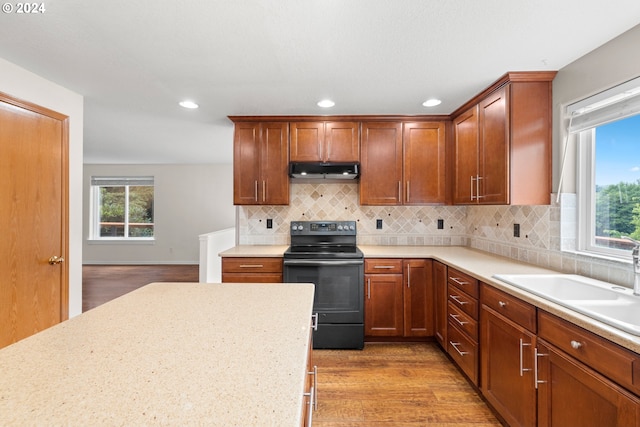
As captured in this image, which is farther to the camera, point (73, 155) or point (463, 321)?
point (73, 155)

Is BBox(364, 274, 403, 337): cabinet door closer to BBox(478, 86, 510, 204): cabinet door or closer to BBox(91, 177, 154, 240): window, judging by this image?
BBox(478, 86, 510, 204): cabinet door

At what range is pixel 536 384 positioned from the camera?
1.46 meters

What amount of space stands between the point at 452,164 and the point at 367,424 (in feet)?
8.00

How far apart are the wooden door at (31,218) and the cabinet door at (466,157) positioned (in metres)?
3.44

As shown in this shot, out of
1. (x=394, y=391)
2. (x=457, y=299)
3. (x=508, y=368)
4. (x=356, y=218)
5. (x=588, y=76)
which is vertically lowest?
(x=394, y=391)

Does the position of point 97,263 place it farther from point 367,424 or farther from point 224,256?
point 367,424

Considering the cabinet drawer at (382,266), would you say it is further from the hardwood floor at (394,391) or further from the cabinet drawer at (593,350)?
the cabinet drawer at (593,350)

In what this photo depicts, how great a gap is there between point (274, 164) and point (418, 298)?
1972mm

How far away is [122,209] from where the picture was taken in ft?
22.2

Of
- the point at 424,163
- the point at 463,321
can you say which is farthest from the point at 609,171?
the point at 424,163

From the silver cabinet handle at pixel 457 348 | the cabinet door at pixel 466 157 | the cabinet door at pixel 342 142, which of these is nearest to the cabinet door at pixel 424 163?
the cabinet door at pixel 466 157

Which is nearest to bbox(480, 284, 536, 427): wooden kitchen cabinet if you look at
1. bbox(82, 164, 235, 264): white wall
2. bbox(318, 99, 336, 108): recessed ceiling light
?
bbox(318, 99, 336, 108): recessed ceiling light

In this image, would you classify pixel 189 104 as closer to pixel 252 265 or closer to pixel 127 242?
pixel 252 265

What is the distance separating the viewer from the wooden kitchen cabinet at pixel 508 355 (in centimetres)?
151
